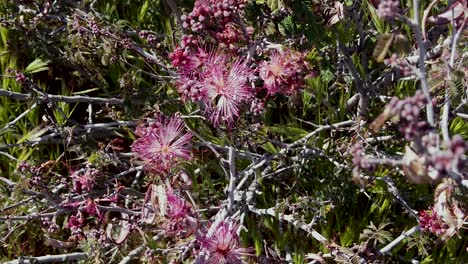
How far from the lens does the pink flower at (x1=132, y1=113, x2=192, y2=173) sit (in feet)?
6.80

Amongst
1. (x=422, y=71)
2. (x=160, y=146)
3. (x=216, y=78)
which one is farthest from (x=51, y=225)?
(x=422, y=71)

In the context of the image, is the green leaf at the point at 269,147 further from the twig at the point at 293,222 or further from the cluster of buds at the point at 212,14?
the cluster of buds at the point at 212,14

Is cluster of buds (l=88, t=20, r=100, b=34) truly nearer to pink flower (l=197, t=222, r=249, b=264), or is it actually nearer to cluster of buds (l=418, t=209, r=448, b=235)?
pink flower (l=197, t=222, r=249, b=264)

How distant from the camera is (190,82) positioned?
6.23ft

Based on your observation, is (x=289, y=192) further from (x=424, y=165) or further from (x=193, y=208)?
(x=424, y=165)

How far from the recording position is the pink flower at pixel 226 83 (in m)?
1.94

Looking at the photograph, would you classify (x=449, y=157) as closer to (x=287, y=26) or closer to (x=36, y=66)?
(x=287, y=26)

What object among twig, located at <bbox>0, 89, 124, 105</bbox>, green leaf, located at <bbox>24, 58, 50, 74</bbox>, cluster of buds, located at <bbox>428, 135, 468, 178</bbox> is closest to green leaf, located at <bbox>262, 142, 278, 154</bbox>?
twig, located at <bbox>0, 89, 124, 105</bbox>

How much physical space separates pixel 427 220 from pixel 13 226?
4.98 feet

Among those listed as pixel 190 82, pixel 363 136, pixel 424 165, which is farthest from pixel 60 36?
pixel 424 165

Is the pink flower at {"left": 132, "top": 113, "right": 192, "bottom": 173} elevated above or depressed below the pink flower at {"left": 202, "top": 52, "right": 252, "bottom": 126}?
below

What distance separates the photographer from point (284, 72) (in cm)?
188

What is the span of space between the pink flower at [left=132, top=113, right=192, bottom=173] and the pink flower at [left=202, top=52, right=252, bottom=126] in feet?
0.61

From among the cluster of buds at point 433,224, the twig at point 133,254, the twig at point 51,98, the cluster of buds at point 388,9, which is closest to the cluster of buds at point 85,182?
the twig at point 133,254
